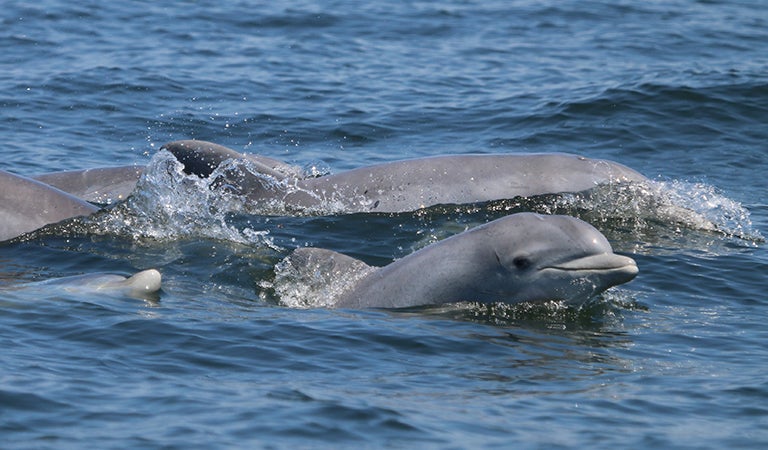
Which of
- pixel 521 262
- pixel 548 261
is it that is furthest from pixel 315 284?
pixel 548 261

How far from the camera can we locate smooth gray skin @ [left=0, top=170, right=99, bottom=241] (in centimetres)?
1477

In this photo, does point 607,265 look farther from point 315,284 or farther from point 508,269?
point 315,284

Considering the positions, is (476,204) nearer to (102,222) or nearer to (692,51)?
(102,222)

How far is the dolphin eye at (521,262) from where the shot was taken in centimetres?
1182

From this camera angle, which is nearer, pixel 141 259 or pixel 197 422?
pixel 197 422

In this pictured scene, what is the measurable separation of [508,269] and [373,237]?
394cm

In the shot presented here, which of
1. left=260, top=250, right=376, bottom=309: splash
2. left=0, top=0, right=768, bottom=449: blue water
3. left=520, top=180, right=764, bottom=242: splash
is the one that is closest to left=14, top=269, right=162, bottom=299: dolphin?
left=0, top=0, right=768, bottom=449: blue water

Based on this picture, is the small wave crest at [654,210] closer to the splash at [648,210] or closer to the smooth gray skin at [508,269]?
the splash at [648,210]

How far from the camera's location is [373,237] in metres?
15.7

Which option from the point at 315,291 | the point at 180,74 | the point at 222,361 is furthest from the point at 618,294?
the point at 180,74

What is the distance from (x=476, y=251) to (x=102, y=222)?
5213 millimetres

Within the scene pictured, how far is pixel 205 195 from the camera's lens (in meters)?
16.3

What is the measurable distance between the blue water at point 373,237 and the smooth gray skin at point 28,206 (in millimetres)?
197

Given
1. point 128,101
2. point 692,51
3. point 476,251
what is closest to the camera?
point 476,251
